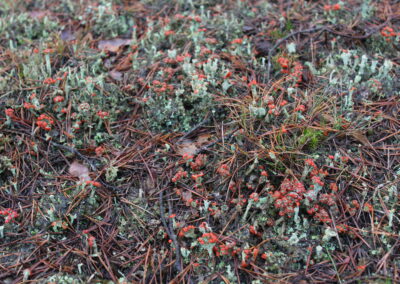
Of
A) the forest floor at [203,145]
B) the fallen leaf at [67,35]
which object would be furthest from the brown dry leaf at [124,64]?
the fallen leaf at [67,35]

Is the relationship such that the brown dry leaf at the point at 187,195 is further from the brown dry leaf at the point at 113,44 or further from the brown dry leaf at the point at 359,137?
the brown dry leaf at the point at 113,44

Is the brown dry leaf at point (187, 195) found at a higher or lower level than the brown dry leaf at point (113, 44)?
lower

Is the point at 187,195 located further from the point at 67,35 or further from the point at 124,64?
the point at 67,35

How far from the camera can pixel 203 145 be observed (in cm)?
453

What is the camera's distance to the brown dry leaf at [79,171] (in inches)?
173

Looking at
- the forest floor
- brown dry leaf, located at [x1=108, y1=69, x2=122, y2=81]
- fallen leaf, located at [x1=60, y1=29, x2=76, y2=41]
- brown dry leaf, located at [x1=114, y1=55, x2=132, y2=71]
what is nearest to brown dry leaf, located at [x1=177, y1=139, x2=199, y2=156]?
the forest floor

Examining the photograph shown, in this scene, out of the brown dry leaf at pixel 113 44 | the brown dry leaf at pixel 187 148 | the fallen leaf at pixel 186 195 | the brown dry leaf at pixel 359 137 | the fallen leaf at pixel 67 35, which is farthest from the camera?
the fallen leaf at pixel 67 35

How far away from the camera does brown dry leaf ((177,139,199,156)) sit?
177 inches

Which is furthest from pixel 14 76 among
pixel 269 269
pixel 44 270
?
pixel 269 269

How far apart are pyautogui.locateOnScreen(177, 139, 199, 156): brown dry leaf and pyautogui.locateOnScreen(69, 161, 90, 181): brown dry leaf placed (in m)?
1.06

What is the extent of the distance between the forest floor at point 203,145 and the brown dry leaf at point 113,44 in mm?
30

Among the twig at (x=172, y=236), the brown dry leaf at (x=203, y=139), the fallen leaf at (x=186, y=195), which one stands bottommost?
the twig at (x=172, y=236)

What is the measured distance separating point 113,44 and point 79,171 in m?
2.12

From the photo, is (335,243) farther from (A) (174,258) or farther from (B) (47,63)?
(B) (47,63)
